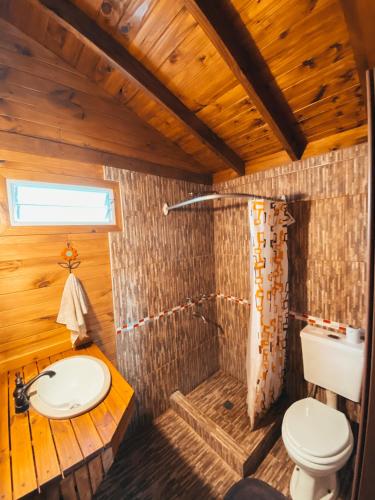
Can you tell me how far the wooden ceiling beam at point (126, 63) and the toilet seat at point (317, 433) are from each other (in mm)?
2106

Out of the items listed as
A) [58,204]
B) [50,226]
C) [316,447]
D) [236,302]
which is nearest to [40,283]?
[50,226]

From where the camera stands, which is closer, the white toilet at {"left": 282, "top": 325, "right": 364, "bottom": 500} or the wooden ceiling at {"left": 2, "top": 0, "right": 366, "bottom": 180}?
the wooden ceiling at {"left": 2, "top": 0, "right": 366, "bottom": 180}

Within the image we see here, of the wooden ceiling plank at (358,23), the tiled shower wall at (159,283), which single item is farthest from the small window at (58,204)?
the wooden ceiling plank at (358,23)

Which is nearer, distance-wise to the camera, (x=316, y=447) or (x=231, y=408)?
(x=316, y=447)

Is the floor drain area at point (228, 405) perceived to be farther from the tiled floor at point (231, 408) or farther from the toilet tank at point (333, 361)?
the toilet tank at point (333, 361)

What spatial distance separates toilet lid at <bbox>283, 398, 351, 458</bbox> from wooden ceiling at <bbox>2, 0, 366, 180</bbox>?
191cm

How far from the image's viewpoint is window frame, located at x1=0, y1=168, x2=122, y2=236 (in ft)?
3.95

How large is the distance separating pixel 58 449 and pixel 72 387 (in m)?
0.47

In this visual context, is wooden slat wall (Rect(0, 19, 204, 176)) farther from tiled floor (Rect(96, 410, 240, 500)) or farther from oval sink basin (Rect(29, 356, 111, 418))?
tiled floor (Rect(96, 410, 240, 500))

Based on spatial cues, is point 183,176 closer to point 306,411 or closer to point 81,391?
point 81,391

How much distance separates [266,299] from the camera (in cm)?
166

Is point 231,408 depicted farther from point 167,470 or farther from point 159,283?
point 159,283

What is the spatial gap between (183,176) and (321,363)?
1991 millimetres

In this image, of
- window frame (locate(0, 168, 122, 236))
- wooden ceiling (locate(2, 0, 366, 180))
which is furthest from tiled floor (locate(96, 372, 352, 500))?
wooden ceiling (locate(2, 0, 366, 180))
